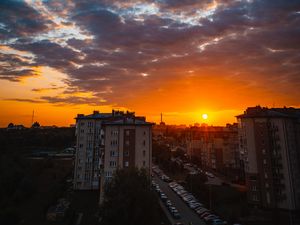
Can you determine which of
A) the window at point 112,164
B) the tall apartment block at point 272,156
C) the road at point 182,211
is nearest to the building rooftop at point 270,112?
the tall apartment block at point 272,156

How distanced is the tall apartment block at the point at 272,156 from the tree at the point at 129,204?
2432 centimetres

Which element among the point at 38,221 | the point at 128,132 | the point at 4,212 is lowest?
the point at 38,221

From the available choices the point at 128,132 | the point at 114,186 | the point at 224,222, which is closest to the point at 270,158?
the point at 224,222

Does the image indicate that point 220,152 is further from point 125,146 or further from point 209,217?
point 125,146

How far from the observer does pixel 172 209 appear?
43.0 meters

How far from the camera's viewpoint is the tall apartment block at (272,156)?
147 ft

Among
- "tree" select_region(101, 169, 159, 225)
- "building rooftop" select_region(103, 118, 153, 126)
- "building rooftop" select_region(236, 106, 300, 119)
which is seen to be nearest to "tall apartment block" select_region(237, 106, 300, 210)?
→ "building rooftop" select_region(236, 106, 300, 119)

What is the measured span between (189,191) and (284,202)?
62.0 feet

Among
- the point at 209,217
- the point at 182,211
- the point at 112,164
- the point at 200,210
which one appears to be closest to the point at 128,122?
the point at 112,164

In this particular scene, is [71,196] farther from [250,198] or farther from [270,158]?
[270,158]

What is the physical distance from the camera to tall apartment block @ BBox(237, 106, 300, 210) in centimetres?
4481

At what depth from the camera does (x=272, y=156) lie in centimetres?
4650

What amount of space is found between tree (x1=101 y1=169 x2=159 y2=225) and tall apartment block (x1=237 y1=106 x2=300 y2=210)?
24320mm

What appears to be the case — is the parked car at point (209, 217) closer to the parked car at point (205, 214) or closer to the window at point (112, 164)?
the parked car at point (205, 214)
